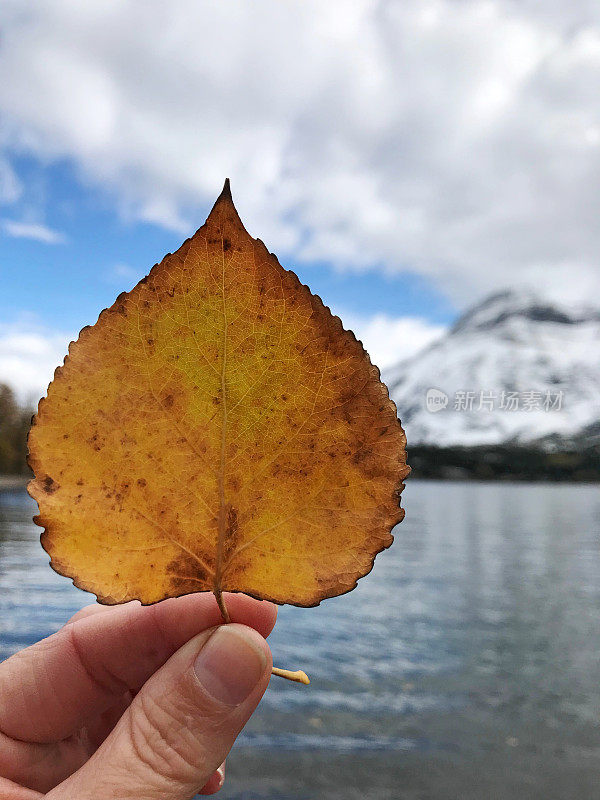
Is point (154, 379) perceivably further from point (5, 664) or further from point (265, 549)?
point (5, 664)

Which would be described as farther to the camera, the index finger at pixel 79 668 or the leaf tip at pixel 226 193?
the index finger at pixel 79 668

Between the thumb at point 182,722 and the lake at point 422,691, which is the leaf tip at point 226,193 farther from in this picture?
the lake at point 422,691

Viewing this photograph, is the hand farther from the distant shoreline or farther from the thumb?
the distant shoreline

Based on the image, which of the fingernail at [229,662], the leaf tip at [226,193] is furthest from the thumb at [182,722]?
the leaf tip at [226,193]

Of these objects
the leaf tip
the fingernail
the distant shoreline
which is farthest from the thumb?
the distant shoreline

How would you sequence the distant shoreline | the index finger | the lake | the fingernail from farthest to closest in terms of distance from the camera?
the distant shoreline
the lake
the index finger
the fingernail

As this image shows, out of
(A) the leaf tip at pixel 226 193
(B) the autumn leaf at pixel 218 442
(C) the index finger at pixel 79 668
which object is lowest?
(C) the index finger at pixel 79 668

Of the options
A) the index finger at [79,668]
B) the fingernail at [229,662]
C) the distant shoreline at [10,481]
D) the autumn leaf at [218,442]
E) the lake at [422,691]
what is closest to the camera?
the autumn leaf at [218,442]
